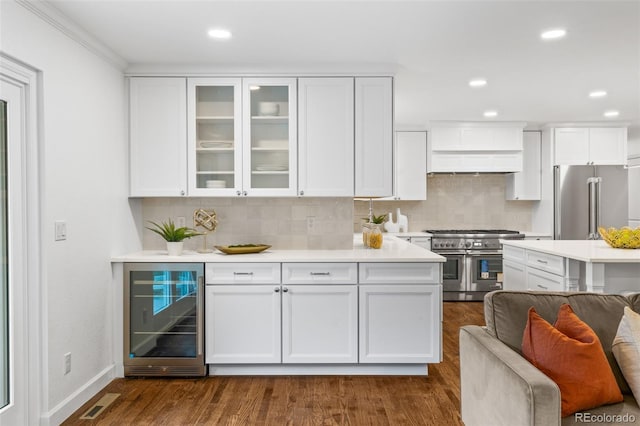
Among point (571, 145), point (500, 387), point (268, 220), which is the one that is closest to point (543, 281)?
point (500, 387)

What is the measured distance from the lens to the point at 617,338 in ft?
5.91

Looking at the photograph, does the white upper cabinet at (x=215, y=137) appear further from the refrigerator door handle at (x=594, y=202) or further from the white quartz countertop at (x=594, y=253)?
the refrigerator door handle at (x=594, y=202)

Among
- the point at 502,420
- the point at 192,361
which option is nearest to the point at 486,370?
the point at 502,420

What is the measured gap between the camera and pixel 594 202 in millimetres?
5531

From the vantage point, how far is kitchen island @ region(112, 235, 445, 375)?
3.19m

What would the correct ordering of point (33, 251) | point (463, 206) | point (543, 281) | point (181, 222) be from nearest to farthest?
point (33, 251)
point (543, 281)
point (181, 222)
point (463, 206)

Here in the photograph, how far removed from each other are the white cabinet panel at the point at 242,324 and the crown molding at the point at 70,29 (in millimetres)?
1818

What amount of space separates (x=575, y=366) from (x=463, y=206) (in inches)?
193

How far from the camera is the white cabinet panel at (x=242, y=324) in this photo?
3186 millimetres

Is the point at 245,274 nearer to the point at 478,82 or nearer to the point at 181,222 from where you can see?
the point at 181,222

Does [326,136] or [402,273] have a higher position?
[326,136]

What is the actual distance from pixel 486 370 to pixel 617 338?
1.85 ft

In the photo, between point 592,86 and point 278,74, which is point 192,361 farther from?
point 592,86

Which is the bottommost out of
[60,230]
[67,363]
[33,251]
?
[67,363]
